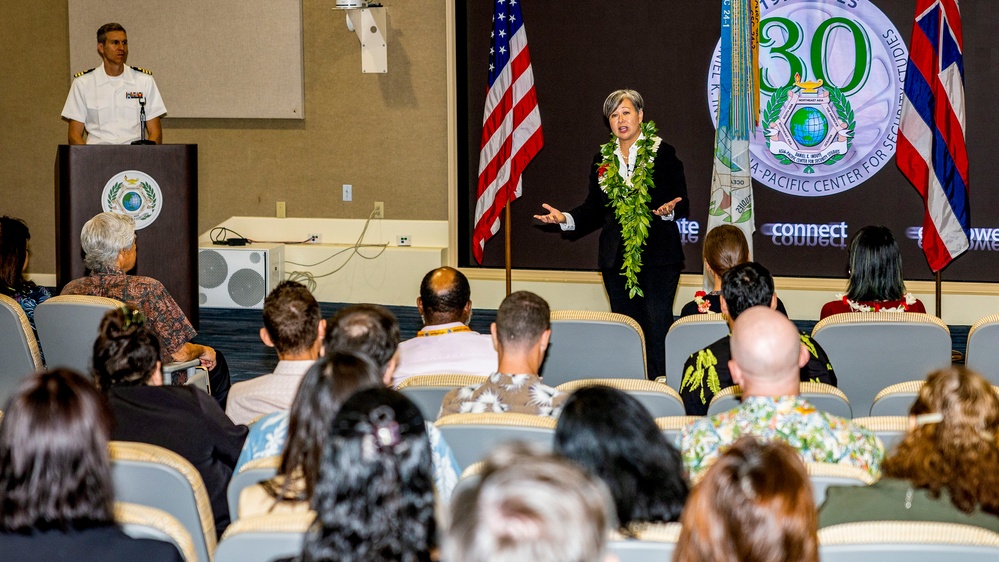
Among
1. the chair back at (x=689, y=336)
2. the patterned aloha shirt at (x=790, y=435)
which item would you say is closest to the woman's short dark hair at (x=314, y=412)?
the patterned aloha shirt at (x=790, y=435)

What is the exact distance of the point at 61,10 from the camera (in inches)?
Result: 361

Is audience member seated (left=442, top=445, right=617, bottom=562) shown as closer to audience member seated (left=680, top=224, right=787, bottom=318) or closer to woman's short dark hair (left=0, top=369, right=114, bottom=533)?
woman's short dark hair (left=0, top=369, right=114, bottom=533)

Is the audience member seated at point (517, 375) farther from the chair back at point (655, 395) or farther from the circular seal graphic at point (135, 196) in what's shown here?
the circular seal graphic at point (135, 196)

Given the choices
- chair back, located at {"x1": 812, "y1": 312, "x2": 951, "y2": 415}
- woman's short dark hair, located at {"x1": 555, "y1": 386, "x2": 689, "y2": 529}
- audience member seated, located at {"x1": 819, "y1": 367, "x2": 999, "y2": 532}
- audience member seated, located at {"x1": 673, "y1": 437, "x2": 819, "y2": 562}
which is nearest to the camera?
audience member seated, located at {"x1": 673, "y1": 437, "x2": 819, "y2": 562}

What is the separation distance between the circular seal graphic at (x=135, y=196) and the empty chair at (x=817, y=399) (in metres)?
3.91

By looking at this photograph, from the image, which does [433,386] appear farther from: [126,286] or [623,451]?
[126,286]

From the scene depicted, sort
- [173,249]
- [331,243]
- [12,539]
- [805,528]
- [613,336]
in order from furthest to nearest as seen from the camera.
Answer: [331,243]
[173,249]
[613,336]
[12,539]
[805,528]

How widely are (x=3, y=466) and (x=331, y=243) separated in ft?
23.0

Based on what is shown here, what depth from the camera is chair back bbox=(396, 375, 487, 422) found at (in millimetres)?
3176

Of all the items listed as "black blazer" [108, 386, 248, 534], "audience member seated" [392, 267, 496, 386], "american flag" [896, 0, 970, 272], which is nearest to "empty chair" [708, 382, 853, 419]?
"audience member seated" [392, 267, 496, 386]

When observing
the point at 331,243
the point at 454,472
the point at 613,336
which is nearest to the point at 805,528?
the point at 454,472

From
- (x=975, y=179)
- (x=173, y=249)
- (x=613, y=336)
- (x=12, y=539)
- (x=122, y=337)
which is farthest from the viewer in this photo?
(x=975, y=179)

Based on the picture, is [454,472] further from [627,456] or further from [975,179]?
[975,179]

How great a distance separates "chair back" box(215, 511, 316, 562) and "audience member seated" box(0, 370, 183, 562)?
12 cm
